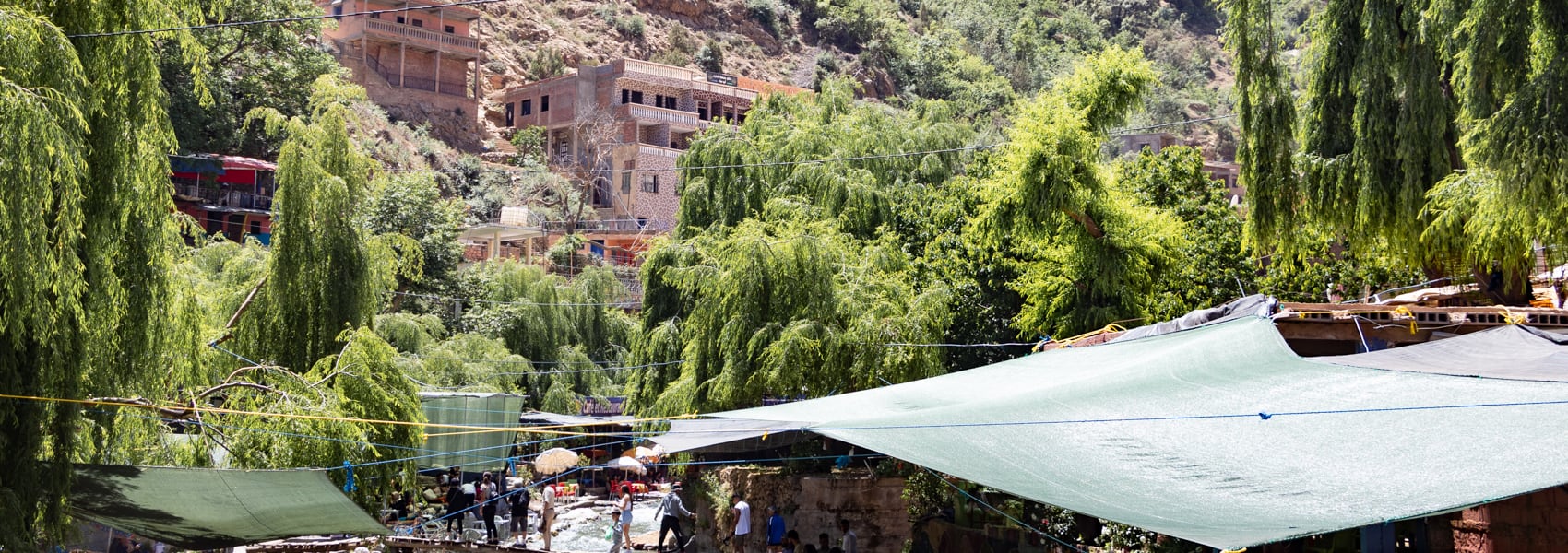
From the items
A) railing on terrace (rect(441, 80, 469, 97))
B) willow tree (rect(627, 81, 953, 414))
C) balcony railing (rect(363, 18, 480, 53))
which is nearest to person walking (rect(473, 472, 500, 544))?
willow tree (rect(627, 81, 953, 414))

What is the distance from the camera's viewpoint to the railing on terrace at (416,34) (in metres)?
65.6

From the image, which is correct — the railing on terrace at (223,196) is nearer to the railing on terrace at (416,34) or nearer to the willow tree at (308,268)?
the railing on terrace at (416,34)

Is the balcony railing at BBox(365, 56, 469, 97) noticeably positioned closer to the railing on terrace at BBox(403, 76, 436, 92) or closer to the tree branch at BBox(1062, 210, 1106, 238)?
the railing on terrace at BBox(403, 76, 436, 92)

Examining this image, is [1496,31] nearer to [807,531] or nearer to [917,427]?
[917,427]

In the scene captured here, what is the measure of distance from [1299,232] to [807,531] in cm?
934

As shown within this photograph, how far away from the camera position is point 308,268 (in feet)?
50.9

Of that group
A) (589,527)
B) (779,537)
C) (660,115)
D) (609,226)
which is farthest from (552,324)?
(660,115)

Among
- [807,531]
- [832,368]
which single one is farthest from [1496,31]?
[807,531]

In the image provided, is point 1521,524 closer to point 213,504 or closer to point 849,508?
point 213,504

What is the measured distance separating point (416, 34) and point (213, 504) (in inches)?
2330

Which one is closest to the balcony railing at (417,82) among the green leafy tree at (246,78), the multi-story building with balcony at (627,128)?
the multi-story building with balcony at (627,128)

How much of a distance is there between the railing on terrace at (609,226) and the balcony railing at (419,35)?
15.3m

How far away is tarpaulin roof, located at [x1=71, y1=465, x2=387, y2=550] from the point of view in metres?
9.69

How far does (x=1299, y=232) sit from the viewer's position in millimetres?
15016
